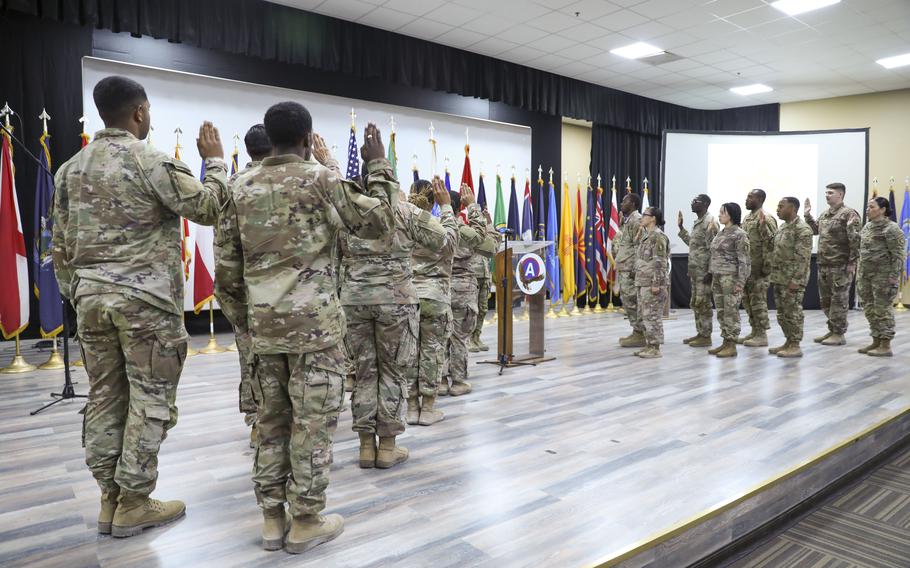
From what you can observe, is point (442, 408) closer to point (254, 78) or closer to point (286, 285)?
point (286, 285)

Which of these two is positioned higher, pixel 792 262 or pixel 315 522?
pixel 792 262

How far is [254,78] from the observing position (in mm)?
6840

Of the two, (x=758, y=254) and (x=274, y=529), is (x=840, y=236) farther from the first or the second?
(x=274, y=529)

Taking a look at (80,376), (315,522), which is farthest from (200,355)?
(315,522)

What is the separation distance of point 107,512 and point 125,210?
1067 mm

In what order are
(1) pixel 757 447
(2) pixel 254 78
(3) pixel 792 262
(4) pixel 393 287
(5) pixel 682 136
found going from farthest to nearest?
(5) pixel 682 136
(2) pixel 254 78
(3) pixel 792 262
(1) pixel 757 447
(4) pixel 393 287

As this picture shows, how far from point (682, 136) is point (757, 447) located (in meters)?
8.18

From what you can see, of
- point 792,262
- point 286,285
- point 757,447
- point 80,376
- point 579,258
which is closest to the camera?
point 286,285

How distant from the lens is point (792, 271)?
17.9 feet

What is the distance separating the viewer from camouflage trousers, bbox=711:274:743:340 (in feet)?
17.5

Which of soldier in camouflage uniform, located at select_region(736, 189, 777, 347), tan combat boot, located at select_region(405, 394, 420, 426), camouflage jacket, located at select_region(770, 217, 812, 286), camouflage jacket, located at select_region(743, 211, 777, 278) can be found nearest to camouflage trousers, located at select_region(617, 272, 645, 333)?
soldier in camouflage uniform, located at select_region(736, 189, 777, 347)

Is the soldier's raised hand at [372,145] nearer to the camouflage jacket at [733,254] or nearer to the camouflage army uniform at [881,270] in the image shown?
the camouflage jacket at [733,254]

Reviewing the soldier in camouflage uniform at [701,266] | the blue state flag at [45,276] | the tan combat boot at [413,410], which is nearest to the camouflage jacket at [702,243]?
the soldier in camouflage uniform at [701,266]

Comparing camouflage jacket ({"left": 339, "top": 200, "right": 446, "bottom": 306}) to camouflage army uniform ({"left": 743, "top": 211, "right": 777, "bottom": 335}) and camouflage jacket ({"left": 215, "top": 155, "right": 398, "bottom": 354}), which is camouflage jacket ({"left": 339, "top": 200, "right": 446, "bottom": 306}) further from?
camouflage army uniform ({"left": 743, "top": 211, "right": 777, "bottom": 335})
